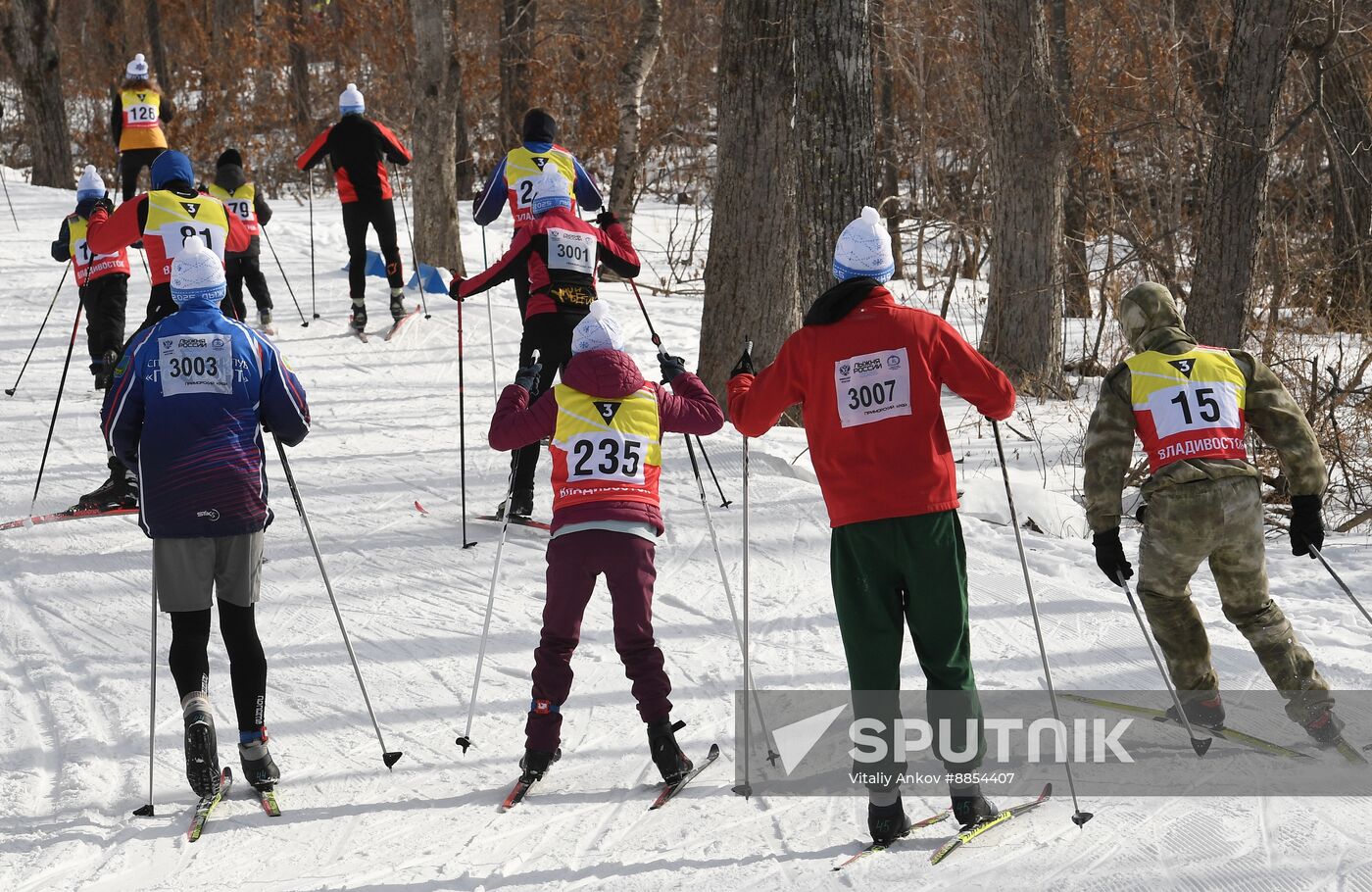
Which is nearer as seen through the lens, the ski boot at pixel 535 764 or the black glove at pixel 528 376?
the ski boot at pixel 535 764

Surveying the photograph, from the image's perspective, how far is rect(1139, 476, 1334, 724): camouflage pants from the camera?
4453 millimetres

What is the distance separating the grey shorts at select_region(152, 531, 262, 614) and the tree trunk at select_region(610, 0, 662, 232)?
368 inches

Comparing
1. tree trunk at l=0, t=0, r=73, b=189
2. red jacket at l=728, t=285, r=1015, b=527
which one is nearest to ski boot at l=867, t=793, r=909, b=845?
red jacket at l=728, t=285, r=1015, b=527

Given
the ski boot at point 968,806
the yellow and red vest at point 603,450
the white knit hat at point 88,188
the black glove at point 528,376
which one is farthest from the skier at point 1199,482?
the white knit hat at point 88,188

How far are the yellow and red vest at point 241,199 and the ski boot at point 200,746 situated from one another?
21.7 feet

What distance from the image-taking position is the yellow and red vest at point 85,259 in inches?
334

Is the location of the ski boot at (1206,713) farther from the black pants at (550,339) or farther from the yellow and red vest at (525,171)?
the yellow and red vest at (525,171)

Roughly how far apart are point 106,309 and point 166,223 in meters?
1.47

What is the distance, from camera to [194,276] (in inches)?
177

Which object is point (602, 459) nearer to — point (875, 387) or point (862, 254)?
point (875, 387)

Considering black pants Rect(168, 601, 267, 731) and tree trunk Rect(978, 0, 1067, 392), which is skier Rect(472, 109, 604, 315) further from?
black pants Rect(168, 601, 267, 731)

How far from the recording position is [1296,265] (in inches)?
464

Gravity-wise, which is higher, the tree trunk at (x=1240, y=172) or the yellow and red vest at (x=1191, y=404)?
the tree trunk at (x=1240, y=172)

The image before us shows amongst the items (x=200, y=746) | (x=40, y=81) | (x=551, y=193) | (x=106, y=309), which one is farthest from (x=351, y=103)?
(x=40, y=81)
